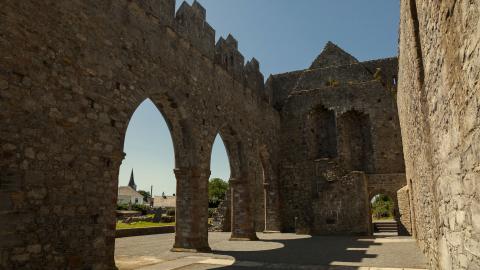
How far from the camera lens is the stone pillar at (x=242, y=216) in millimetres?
14062

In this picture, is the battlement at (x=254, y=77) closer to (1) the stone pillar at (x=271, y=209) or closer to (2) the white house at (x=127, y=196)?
(1) the stone pillar at (x=271, y=209)

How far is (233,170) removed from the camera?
14.5 metres

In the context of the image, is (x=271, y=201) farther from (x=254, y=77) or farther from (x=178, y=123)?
(x=178, y=123)

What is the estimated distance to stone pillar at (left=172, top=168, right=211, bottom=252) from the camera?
1053cm

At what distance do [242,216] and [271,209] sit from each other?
15.6ft

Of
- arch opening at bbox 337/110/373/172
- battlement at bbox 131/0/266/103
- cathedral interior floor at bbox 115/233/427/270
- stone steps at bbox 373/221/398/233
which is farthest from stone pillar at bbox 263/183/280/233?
cathedral interior floor at bbox 115/233/427/270

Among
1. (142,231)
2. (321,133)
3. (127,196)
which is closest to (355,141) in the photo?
(321,133)

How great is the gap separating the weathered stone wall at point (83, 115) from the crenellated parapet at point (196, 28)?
6 centimetres

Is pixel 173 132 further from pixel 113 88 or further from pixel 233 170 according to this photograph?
pixel 233 170

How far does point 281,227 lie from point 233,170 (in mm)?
5813

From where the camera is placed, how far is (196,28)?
11.9 meters

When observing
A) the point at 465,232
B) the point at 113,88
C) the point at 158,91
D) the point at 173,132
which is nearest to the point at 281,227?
the point at 173,132

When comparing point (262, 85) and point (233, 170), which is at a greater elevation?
point (262, 85)

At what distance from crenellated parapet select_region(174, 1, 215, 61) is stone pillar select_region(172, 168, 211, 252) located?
430 centimetres
